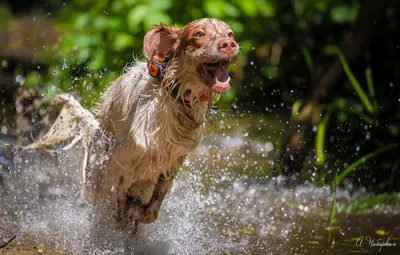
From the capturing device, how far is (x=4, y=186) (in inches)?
214

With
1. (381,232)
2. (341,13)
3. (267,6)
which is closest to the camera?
(381,232)

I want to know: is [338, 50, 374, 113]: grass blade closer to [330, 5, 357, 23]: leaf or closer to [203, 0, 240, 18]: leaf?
[203, 0, 240, 18]: leaf

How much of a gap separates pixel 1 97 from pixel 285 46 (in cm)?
347

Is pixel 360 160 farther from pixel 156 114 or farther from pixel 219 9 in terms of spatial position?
pixel 219 9

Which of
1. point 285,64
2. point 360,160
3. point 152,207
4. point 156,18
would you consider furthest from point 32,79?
point 360,160

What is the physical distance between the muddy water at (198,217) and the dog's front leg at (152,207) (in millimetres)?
199

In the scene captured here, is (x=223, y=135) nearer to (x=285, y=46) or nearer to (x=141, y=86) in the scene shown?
(x=285, y=46)

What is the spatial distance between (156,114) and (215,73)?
50cm

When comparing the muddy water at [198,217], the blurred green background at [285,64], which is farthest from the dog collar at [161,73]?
the blurred green background at [285,64]

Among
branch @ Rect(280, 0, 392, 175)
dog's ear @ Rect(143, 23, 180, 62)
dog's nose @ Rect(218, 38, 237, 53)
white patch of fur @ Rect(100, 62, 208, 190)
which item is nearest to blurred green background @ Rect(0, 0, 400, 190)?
branch @ Rect(280, 0, 392, 175)

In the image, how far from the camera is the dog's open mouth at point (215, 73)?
4080mm

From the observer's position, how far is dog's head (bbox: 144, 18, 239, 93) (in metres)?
4.04

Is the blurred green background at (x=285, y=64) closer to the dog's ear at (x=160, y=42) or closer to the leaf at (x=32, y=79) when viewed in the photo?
the leaf at (x=32, y=79)

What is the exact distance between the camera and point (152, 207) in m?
4.74
